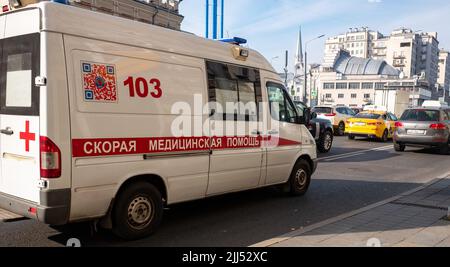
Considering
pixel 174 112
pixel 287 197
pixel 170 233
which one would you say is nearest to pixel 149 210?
pixel 170 233

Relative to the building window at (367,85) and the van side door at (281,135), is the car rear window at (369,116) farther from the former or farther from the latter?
the building window at (367,85)

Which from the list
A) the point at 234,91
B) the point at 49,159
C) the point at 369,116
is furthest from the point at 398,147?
the point at 49,159

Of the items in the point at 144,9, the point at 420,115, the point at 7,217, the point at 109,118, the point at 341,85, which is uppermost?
the point at 144,9

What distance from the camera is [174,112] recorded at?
17.4 feet

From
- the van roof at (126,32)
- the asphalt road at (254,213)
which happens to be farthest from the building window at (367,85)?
the van roof at (126,32)

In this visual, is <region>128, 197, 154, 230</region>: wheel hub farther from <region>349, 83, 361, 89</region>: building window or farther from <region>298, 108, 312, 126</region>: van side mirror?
<region>349, 83, 361, 89</region>: building window

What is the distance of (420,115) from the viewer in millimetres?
15672

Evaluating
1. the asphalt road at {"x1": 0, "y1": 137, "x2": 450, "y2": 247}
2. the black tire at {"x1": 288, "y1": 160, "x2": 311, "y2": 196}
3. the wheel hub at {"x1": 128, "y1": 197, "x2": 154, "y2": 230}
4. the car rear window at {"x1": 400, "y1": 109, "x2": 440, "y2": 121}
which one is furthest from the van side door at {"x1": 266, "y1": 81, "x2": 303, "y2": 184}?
the car rear window at {"x1": 400, "y1": 109, "x2": 440, "y2": 121}

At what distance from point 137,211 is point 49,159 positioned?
129 cm

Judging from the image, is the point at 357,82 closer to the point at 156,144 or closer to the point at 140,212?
the point at 156,144

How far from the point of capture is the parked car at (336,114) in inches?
886
